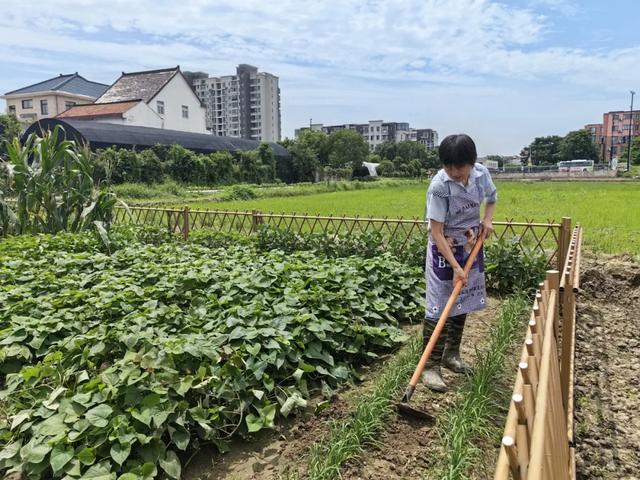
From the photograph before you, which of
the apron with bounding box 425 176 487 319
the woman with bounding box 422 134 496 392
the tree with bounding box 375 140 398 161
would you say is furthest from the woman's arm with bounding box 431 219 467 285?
the tree with bounding box 375 140 398 161

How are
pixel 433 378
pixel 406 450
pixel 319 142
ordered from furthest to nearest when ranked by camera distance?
pixel 319 142 < pixel 433 378 < pixel 406 450

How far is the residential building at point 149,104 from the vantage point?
1438 inches

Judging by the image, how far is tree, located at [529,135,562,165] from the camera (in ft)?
266

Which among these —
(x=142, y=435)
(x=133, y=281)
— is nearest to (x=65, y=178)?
(x=133, y=281)

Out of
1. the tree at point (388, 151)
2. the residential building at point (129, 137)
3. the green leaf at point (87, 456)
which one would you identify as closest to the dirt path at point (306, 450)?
the green leaf at point (87, 456)

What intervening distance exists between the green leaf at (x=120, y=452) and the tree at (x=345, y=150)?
50.4m

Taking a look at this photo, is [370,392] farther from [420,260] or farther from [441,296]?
[420,260]

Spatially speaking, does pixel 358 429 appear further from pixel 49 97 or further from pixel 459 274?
pixel 49 97

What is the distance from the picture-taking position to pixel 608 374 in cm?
384

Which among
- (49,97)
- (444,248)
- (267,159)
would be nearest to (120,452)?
(444,248)

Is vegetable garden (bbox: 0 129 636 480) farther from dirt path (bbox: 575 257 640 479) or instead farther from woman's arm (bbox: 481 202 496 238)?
woman's arm (bbox: 481 202 496 238)

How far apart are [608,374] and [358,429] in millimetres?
2318

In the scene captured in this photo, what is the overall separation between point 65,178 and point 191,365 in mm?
5708

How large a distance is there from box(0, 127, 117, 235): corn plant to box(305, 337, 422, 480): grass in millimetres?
5700
